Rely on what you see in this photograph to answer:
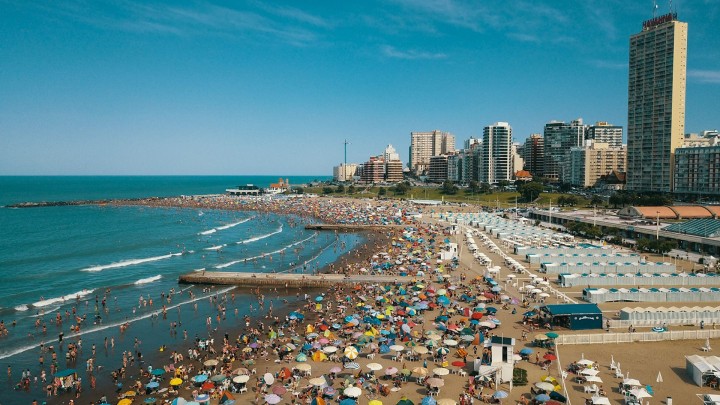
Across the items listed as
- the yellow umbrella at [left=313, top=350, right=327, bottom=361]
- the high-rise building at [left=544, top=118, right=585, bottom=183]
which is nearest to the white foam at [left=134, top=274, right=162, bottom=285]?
the yellow umbrella at [left=313, top=350, right=327, bottom=361]

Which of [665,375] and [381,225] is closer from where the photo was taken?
[665,375]

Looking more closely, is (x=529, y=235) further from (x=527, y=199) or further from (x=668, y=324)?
(x=527, y=199)

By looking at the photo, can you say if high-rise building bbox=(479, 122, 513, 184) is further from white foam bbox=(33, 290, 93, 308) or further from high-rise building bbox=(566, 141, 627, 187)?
white foam bbox=(33, 290, 93, 308)

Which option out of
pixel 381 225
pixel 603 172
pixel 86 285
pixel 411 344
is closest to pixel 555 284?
pixel 411 344

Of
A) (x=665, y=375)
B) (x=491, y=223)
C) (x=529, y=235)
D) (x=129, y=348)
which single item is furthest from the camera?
(x=491, y=223)

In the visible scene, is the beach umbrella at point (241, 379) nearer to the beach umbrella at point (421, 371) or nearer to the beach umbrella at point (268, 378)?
the beach umbrella at point (268, 378)

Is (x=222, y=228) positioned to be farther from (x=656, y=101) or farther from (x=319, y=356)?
(x=656, y=101)
